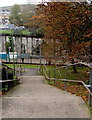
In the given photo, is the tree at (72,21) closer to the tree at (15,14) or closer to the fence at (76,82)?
the fence at (76,82)

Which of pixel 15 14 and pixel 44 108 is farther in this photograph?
pixel 15 14

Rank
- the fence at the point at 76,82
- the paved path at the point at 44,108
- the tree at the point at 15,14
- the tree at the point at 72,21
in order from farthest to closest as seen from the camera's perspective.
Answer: the tree at the point at 15,14
the tree at the point at 72,21
the fence at the point at 76,82
the paved path at the point at 44,108

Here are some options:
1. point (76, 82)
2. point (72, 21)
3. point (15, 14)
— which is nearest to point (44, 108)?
point (72, 21)

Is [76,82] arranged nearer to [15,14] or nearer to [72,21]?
[72,21]

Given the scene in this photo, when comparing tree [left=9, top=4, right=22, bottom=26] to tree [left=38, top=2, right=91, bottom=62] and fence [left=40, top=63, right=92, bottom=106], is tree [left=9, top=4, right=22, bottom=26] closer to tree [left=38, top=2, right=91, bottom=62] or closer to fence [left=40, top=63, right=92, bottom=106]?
tree [left=38, top=2, right=91, bottom=62]

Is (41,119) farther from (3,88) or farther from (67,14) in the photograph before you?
(67,14)

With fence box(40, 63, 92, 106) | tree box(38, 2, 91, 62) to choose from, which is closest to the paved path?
fence box(40, 63, 92, 106)

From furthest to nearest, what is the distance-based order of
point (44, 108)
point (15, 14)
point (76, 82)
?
point (15, 14)
point (76, 82)
point (44, 108)

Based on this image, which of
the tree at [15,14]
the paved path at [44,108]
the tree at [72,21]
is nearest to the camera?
the paved path at [44,108]

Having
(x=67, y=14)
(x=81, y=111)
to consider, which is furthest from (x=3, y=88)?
(x=67, y=14)

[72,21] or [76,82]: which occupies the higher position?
[72,21]

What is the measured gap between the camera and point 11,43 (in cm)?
1099

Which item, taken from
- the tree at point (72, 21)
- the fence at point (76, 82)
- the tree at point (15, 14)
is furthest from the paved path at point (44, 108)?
the tree at point (15, 14)

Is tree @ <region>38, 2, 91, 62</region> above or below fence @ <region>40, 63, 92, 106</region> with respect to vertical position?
above
